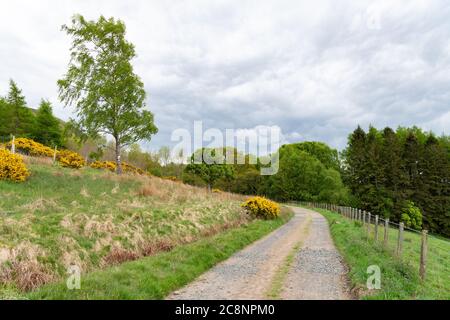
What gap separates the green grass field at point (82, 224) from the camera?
9648 millimetres

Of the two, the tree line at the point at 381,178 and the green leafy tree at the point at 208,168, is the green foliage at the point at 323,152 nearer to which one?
the tree line at the point at 381,178

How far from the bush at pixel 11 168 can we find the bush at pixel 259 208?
1457 centimetres

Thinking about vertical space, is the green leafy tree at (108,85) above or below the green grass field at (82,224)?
above

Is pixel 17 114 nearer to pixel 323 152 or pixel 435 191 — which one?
pixel 435 191

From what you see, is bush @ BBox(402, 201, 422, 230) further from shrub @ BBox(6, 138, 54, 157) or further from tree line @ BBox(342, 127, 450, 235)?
shrub @ BBox(6, 138, 54, 157)

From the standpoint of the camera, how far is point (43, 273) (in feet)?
30.5

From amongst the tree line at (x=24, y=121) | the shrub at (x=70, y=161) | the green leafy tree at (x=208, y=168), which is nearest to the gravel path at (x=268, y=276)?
the shrub at (x=70, y=161)

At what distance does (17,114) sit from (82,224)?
42.1 meters

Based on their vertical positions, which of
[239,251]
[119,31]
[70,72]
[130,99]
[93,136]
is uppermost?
[119,31]

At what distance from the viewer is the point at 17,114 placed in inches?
1890

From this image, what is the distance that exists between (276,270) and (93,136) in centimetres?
2175
